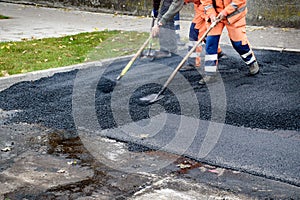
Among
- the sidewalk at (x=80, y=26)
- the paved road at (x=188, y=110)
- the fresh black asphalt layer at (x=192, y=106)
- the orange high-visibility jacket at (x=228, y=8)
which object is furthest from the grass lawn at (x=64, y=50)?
the orange high-visibility jacket at (x=228, y=8)

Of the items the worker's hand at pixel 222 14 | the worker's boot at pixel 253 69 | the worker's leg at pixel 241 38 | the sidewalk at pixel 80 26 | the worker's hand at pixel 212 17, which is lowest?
the worker's boot at pixel 253 69

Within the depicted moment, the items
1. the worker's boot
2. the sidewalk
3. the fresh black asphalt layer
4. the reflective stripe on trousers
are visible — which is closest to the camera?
the fresh black asphalt layer

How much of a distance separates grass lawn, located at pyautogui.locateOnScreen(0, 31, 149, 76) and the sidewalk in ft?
2.96

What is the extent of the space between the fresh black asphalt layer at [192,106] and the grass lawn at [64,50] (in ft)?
2.02

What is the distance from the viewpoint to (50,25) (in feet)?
40.7

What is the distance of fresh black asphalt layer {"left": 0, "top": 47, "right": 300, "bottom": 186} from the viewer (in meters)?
4.21

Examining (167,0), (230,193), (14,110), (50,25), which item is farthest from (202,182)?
(50,25)

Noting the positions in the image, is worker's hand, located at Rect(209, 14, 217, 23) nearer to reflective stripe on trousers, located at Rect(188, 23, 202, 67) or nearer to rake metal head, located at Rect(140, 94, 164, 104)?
reflective stripe on trousers, located at Rect(188, 23, 202, 67)

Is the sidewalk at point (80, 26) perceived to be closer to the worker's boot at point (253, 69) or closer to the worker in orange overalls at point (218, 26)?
the worker's boot at point (253, 69)

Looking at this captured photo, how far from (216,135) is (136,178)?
1.18 metres

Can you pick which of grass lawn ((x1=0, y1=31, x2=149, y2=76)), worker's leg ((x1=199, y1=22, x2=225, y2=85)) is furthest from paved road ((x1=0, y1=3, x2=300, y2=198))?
grass lawn ((x1=0, y1=31, x2=149, y2=76))

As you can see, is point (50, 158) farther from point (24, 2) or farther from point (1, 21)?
point (24, 2)

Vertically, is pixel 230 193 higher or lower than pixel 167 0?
lower

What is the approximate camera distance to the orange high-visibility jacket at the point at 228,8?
6.34m
